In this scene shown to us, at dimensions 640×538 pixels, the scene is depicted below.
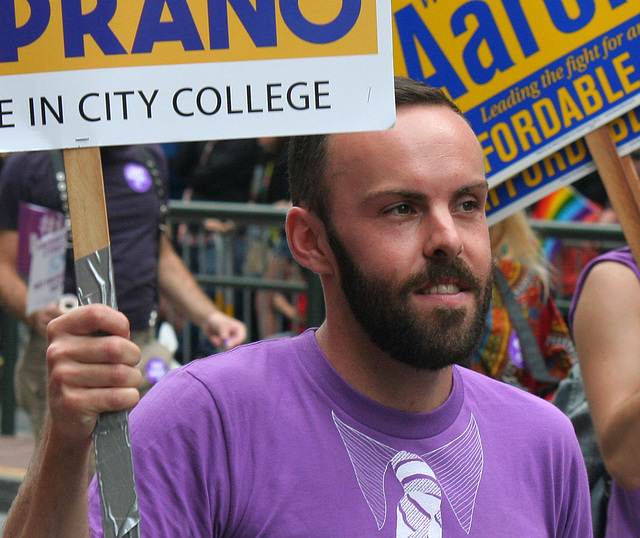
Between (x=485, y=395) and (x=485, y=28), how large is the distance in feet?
3.51

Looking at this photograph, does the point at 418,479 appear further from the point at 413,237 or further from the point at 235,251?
the point at 235,251

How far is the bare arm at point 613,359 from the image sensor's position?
7.89 feet

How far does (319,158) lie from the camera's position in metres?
1.92

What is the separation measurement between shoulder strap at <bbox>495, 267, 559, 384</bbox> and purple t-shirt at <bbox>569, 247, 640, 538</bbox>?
2.07ft

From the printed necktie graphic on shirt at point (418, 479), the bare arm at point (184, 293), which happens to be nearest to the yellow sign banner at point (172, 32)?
the printed necktie graphic on shirt at point (418, 479)

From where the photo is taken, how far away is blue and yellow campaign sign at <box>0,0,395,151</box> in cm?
167

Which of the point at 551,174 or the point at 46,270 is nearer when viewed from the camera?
the point at 551,174

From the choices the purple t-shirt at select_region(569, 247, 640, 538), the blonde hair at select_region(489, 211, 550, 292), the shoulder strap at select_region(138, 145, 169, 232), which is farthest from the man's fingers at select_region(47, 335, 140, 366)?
the shoulder strap at select_region(138, 145, 169, 232)

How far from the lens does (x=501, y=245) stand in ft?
12.0

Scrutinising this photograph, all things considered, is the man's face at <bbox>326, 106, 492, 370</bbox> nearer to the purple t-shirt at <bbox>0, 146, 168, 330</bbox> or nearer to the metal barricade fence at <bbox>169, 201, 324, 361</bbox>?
the purple t-shirt at <bbox>0, 146, 168, 330</bbox>

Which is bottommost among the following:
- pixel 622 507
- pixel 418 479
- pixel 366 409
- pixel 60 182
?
pixel 622 507

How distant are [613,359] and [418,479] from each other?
3.04 ft

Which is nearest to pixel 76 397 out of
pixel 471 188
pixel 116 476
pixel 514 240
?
pixel 116 476

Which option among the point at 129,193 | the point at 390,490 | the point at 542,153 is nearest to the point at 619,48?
the point at 542,153
